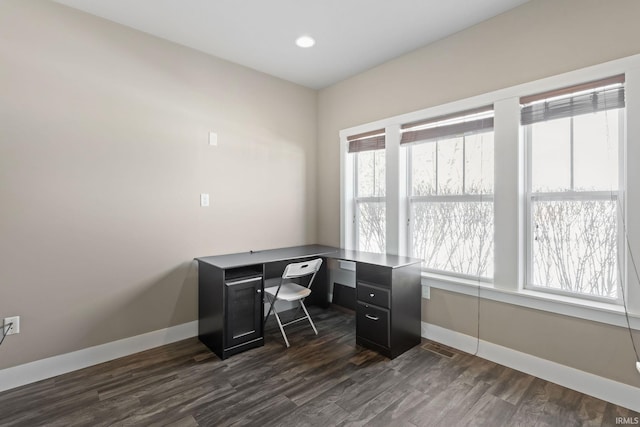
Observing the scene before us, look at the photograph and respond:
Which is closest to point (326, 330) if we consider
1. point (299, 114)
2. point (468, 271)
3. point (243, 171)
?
point (468, 271)

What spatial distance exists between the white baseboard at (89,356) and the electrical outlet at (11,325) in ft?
0.85

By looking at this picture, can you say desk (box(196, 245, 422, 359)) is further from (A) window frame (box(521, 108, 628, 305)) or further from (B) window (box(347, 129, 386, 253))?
(A) window frame (box(521, 108, 628, 305))

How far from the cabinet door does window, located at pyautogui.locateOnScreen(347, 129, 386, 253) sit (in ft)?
4.91

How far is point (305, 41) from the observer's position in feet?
9.68

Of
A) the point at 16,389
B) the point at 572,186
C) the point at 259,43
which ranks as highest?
the point at 259,43

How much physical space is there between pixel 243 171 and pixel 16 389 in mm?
2507

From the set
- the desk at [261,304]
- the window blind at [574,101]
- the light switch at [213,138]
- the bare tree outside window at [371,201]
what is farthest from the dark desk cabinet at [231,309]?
the window blind at [574,101]

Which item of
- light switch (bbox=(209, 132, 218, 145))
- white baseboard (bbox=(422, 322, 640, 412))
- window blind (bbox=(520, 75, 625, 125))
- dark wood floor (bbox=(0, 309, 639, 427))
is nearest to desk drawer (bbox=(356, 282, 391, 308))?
dark wood floor (bbox=(0, 309, 639, 427))

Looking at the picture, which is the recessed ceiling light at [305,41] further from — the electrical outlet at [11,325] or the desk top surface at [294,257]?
the electrical outlet at [11,325]

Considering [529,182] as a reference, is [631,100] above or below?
above

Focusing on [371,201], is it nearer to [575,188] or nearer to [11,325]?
[575,188]

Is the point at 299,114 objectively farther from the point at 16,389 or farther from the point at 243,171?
the point at 16,389

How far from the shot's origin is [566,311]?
2244 mm

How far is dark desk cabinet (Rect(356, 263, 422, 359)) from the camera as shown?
2.70 metres
